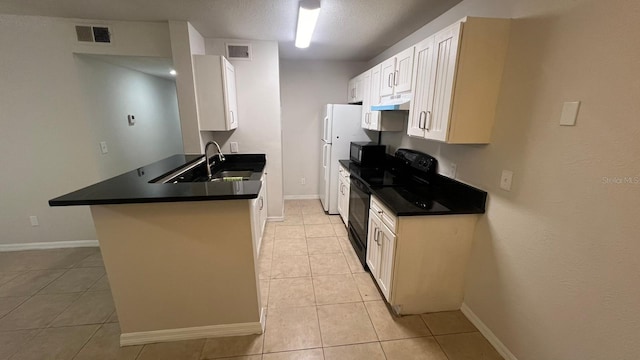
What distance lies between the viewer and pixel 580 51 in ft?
3.94

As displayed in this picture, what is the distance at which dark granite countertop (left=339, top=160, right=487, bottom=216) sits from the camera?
1.83m

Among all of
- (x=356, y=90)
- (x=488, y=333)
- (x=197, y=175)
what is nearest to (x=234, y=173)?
(x=197, y=175)

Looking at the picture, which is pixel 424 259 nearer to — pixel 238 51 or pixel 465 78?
pixel 465 78

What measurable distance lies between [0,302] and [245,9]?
3287 mm

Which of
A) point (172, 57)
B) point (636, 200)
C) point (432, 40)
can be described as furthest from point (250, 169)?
point (636, 200)

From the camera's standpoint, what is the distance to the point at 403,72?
236 cm

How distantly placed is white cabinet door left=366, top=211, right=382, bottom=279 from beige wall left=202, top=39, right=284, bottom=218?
1.80 meters

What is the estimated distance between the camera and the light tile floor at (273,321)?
167 centimetres

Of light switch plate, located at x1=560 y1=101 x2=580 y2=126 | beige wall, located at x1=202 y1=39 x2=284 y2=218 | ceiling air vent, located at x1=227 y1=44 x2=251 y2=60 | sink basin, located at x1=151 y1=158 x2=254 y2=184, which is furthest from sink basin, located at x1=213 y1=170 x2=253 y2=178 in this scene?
light switch plate, located at x1=560 y1=101 x2=580 y2=126

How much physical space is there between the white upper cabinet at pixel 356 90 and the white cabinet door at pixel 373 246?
209cm

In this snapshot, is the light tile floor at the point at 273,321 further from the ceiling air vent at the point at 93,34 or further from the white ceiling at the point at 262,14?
the white ceiling at the point at 262,14

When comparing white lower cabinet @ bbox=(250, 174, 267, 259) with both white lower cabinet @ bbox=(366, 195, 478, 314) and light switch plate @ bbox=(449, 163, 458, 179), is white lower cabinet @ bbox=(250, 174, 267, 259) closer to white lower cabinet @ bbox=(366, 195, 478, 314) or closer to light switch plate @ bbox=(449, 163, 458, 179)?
white lower cabinet @ bbox=(366, 195, 478, 314)

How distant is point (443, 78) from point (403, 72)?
0.69m

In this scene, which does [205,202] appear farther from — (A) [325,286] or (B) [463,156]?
(B) [463,156]
